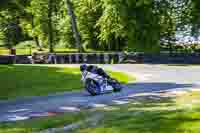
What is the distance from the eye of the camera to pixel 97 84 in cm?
2175

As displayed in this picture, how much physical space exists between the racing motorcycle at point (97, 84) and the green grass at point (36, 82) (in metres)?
2.63

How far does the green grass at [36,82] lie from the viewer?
2457cm

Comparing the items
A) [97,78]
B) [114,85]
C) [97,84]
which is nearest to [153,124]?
[97,84]

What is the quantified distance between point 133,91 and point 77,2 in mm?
45767

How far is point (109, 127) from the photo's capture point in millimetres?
8953

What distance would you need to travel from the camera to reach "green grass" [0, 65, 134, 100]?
80.6 ft

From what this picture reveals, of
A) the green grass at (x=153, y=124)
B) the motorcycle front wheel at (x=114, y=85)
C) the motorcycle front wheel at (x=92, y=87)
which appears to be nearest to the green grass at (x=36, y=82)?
the motorcycle front wheel at (x=92, y=87)

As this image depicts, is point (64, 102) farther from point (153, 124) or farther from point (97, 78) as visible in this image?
point (153, 124)

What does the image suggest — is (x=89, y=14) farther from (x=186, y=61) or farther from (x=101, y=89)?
(x=101, y=89)

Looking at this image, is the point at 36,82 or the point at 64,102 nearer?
the point at 64,102

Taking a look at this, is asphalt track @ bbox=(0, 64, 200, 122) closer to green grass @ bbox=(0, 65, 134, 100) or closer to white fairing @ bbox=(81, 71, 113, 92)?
white fairing @ bbox=(81, 71, 113, 92)

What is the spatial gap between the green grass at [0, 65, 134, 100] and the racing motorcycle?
2633mm

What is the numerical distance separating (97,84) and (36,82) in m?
7.92

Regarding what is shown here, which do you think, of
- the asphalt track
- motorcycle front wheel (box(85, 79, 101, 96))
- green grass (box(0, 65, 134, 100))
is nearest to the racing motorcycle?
motorcycle front wheel (box(85, 79, 101, 96))
